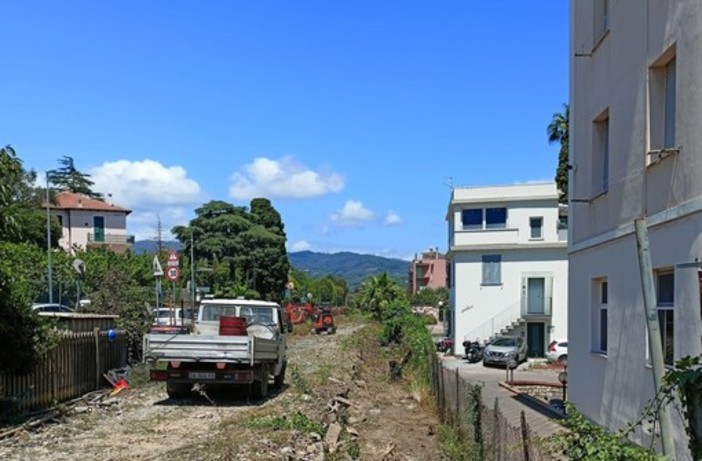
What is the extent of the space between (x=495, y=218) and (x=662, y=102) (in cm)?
3597

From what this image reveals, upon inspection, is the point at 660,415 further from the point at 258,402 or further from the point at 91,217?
the point at 91,217

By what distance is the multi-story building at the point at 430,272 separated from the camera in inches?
5512

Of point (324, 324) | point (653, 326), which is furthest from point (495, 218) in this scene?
point (653, 326)

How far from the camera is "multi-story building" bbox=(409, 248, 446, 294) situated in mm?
140000

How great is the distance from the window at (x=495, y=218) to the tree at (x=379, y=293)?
25.9 feet

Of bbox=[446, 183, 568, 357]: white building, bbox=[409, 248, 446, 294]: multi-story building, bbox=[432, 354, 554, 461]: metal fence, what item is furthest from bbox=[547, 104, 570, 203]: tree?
bbox=[409, 248, 446, 294]: multi-story building

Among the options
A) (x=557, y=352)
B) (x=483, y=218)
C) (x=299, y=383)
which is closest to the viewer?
(x=299, y=383)

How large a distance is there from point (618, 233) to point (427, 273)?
427 feet

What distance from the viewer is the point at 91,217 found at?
73.8m

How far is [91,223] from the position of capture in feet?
242

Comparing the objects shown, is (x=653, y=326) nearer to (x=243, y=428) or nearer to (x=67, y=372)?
(x=243, y=428)

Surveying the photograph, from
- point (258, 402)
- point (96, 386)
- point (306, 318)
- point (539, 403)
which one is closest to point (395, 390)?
point (539, 403)

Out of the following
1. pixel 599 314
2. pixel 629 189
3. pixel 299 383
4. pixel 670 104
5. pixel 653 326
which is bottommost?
pixel 299 383

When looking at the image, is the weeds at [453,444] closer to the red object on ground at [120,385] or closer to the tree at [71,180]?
the red object on ground at [120,385]
